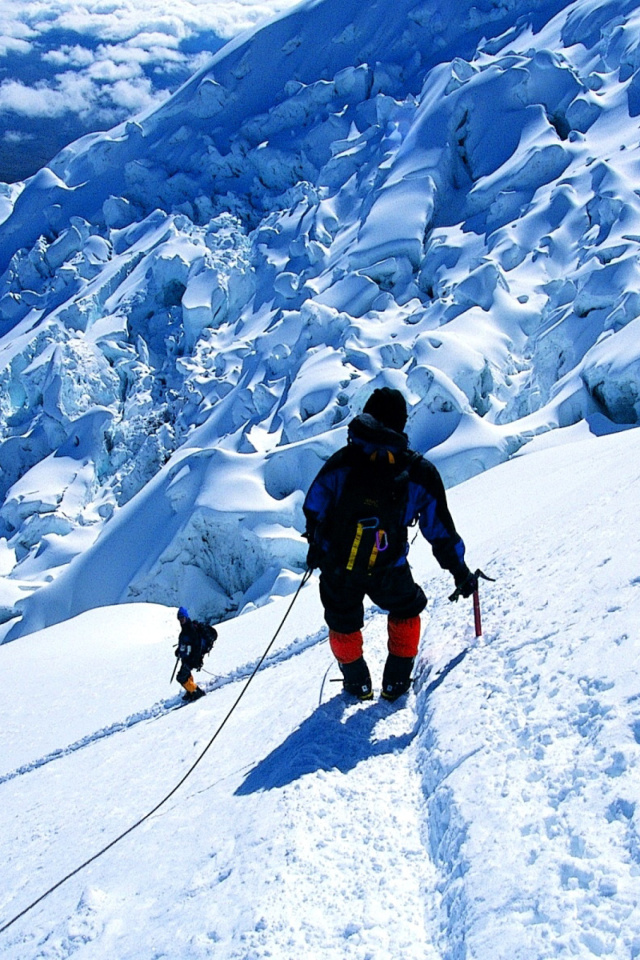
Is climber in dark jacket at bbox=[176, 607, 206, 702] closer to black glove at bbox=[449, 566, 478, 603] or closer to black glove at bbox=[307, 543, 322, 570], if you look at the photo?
black glove at bbox=[307, 543, 322, 570]

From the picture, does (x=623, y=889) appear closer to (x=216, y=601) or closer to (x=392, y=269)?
(x=216, y=601)

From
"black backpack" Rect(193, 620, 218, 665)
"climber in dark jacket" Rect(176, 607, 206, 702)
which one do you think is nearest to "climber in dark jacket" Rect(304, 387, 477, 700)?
"climber in dark jacket" Rect(176, 607, 206, 702)

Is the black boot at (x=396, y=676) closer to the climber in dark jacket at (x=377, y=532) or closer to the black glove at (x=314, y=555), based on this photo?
the climber in dark jacket at (x=377, y=532)

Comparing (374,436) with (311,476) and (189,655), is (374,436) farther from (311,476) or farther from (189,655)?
(311,476)

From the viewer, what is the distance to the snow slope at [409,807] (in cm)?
156

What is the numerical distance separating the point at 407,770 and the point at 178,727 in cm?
201

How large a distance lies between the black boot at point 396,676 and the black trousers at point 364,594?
0.18m

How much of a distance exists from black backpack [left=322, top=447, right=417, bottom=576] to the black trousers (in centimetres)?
5

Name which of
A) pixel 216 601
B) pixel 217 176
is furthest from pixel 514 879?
pixel 217 176

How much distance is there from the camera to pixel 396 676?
110 inches

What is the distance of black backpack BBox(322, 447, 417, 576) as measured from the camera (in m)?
2.58

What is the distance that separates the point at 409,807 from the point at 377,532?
38.7 inches

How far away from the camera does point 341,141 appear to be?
2636cm

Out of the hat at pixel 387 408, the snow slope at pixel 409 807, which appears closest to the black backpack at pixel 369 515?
the hat at pixel 387 408
